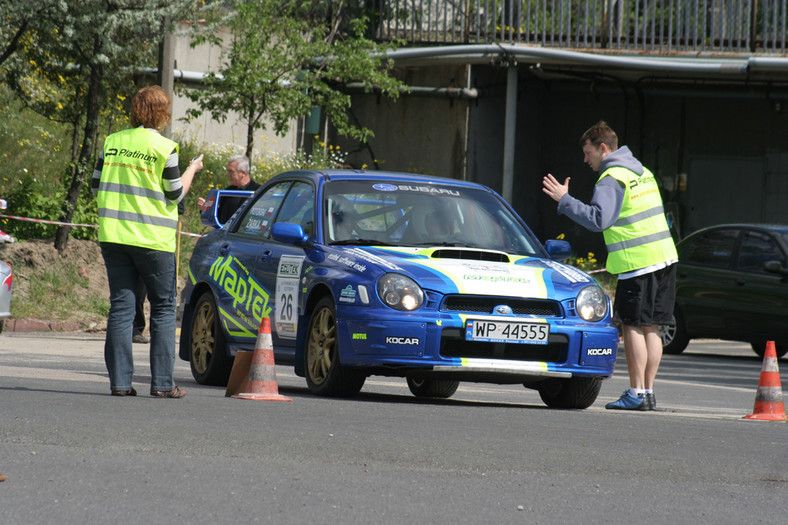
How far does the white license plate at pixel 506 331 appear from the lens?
27.4ft

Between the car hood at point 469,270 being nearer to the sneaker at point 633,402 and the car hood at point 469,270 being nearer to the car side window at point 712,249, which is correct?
the sneaker at point 633,402

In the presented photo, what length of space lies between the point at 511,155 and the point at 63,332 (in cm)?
955

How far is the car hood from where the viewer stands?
8414 mm

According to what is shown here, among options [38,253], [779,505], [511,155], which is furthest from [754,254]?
[779,505]

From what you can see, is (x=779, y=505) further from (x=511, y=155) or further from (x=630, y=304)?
(x=511, y=155)

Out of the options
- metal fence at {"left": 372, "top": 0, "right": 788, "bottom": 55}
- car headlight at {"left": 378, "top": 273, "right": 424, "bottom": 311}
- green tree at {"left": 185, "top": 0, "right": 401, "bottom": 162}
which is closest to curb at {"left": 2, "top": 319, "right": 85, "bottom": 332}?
green tree at {"left": 185, "top": 0, "right": 401, "bottom": 162}

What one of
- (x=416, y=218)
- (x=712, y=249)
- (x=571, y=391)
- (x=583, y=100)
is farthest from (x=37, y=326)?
(x=583, y=100)

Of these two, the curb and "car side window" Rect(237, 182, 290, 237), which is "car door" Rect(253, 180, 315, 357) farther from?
the curb

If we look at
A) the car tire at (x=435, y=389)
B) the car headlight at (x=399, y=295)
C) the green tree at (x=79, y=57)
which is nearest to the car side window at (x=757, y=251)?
the car tire at (x=435, y=389)

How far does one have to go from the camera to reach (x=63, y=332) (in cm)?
1567

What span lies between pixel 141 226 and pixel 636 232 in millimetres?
3364

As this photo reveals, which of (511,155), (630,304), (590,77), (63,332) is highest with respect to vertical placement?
(590,77)

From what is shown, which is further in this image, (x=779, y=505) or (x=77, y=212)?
(x=77, y=212)

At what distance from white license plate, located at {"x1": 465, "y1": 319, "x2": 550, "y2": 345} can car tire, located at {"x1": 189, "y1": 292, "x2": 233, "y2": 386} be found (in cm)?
228
